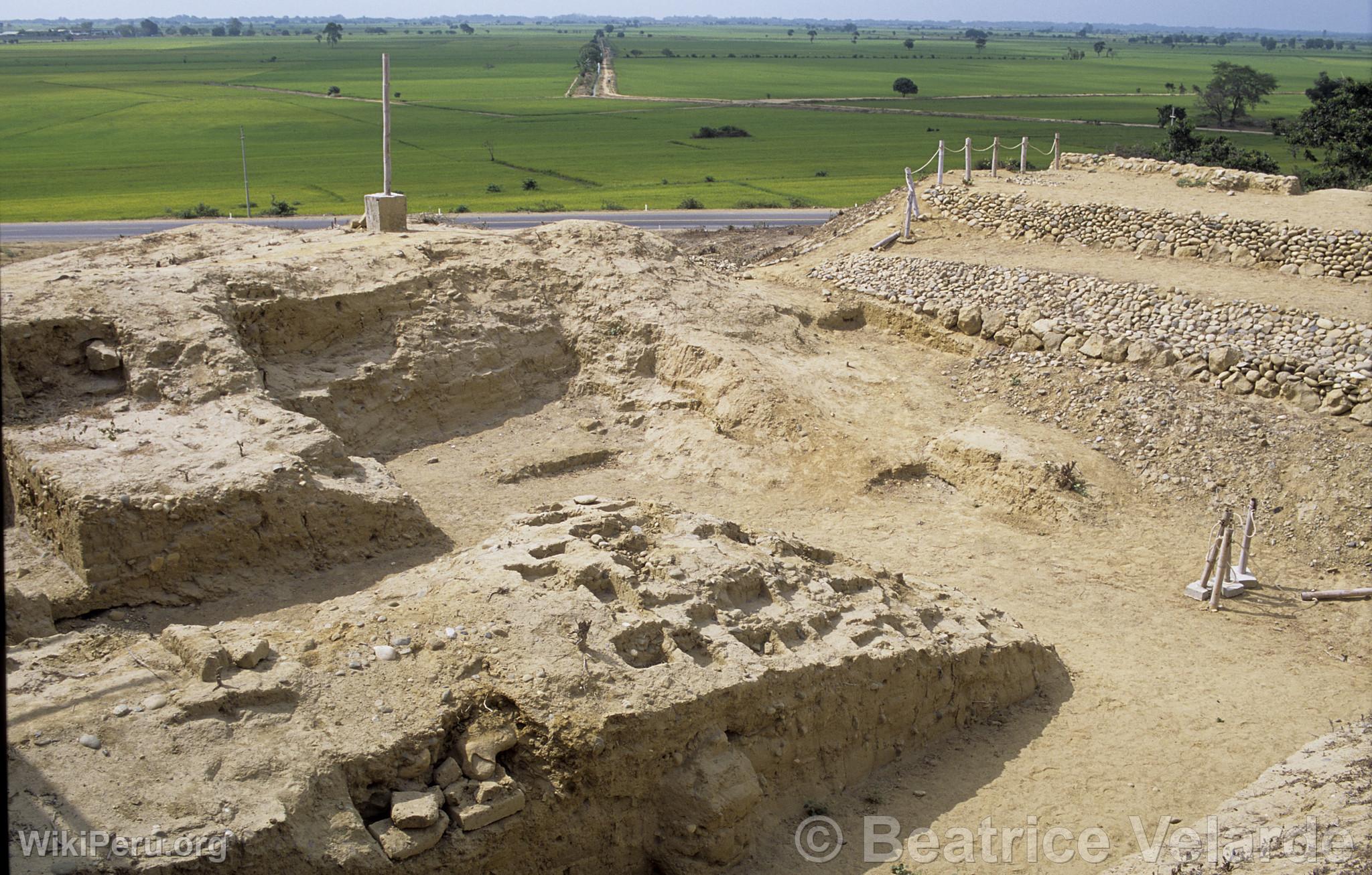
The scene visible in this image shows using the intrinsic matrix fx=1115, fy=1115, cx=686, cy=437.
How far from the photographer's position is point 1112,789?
376 inches

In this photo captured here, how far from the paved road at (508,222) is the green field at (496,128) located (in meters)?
1.62

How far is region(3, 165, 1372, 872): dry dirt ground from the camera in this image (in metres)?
7.64

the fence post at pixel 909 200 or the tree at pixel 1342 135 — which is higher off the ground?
the tree at pixel 1342 135

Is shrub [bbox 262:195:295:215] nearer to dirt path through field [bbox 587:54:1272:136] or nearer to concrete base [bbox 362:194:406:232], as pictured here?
concrete base [bbox 362:194:406:232]

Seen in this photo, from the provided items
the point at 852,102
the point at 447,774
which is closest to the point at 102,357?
the point at 447,774

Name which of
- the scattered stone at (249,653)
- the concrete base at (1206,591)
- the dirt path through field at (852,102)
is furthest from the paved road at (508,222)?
the dirt path through field at (852,102)

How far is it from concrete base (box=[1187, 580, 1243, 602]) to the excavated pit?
8.75 ft

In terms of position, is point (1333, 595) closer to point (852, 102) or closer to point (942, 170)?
point (942, 170)

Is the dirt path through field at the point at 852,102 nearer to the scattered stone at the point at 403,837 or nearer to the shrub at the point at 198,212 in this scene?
the shrub at the point at 198,212

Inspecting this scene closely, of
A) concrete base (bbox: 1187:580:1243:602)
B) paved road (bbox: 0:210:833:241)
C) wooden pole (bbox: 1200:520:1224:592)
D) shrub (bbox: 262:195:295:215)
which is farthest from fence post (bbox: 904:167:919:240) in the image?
shrub (bbox: 262:195:295:215)

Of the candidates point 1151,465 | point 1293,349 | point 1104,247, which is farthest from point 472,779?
point 1104,247

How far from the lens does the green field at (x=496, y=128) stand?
4347 centimetres

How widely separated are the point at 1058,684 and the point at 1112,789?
176cm

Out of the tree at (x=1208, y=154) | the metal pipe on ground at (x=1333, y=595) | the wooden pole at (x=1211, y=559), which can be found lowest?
the metal pipe on ground at (x=1333, y=595)
